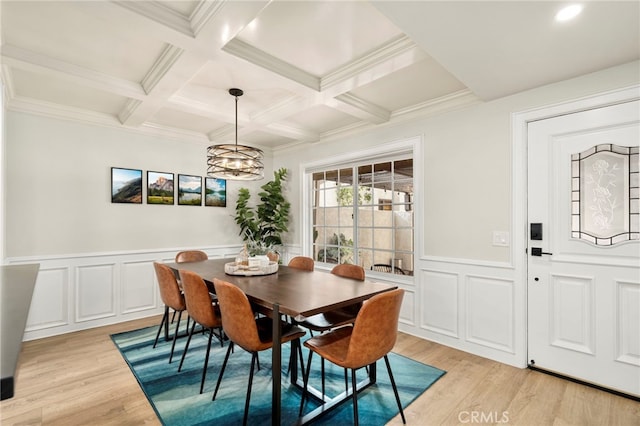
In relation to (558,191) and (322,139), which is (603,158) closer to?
(558,191)

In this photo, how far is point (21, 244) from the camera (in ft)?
Answer: 11.0

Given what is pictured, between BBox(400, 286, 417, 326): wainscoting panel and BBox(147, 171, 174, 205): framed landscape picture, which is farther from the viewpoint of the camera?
BBox(147, 171, 174, 205): framed landscape picture

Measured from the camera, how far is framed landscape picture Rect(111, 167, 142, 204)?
3.92 meters

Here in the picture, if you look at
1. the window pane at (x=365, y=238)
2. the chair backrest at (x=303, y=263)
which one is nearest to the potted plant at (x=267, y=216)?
the window pane at (x=365, y=238)

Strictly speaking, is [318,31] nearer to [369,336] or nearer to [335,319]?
[369,336]

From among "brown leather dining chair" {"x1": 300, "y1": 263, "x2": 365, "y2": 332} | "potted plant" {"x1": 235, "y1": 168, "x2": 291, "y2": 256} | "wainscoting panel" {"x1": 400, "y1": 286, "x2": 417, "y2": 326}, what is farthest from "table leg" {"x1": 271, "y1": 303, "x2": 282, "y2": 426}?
"potted plant" {"x1": 235, "y1": 168, "x2": 291, "y2": 256}

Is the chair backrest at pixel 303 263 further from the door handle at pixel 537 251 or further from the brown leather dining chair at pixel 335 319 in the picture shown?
the door handle at pixel 537 251

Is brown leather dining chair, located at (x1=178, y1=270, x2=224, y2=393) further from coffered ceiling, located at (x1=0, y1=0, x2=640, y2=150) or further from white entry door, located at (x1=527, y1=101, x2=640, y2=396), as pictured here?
white entry door, located at (x1=527, y1=101, x2=640, y2=396)

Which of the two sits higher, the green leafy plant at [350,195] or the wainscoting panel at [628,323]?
the green leafy plant at [350,195]

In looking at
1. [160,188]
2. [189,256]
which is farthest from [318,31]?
[160,188]

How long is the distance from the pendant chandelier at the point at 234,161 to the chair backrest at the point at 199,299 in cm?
110

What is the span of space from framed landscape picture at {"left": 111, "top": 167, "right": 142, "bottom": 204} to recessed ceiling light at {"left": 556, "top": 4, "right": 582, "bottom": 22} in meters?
4.46

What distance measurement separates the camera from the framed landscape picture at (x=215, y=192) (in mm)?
4750

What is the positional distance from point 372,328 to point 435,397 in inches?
41.3
